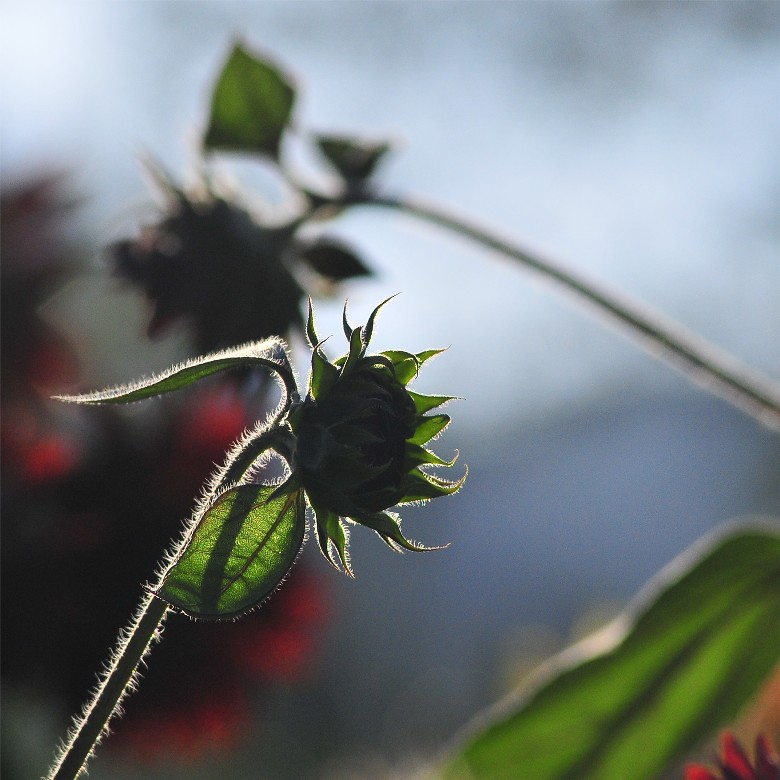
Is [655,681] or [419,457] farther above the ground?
[419,457]

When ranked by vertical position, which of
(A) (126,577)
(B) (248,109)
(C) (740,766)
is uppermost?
(B) (248,109)

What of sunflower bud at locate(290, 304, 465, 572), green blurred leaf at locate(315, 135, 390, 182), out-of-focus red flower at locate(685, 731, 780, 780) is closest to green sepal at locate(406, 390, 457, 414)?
sunflower bud at locate(290, 304, 465, 572)

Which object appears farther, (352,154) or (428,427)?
(352,154)

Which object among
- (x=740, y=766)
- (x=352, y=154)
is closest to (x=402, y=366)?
(x=740, y=766)

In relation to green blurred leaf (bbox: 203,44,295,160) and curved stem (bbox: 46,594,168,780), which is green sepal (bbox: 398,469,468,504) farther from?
green blurred leaf (bbox: 203,44,295,160)

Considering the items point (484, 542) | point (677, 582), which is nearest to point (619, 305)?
point (677, 582)

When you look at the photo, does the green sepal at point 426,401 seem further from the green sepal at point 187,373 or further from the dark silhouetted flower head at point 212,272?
the dark silhouetted flower head at point 212,272

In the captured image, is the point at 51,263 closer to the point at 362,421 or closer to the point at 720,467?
the point at 362,421

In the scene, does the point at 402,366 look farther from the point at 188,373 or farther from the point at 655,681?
the point at 655,681
